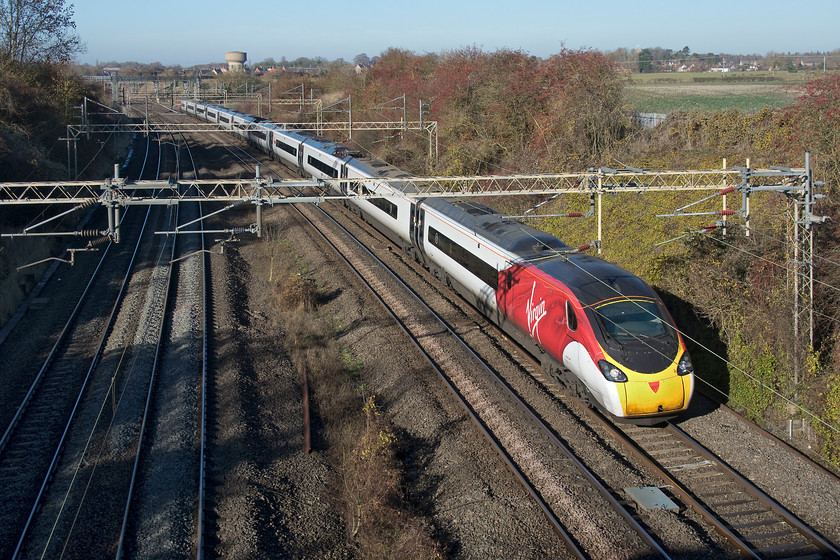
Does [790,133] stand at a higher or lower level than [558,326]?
higher

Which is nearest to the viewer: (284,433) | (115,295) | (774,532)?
(774,532)

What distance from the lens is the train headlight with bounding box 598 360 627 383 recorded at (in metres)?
10.6

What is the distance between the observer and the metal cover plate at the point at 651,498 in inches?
365

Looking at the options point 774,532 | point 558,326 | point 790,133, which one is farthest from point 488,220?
point 790,133

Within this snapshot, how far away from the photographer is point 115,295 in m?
19.3

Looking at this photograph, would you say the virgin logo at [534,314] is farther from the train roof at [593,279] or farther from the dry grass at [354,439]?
the dry grass at [354,439]

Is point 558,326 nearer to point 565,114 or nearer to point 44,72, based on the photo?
point 565,114

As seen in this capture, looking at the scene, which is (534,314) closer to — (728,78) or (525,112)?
(525,112)

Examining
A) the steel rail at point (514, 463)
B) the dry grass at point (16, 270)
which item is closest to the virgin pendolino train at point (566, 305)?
the steel rail at point (514, 463)

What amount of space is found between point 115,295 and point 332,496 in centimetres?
1223

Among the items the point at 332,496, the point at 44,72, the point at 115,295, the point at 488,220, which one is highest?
the point at 44,72

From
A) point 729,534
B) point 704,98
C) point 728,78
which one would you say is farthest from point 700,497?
point 728,78

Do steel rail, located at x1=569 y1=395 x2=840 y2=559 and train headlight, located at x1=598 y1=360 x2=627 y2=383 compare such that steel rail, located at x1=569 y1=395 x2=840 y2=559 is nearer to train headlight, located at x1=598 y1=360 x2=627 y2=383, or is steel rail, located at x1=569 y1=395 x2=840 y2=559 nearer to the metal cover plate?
the metal cover plate

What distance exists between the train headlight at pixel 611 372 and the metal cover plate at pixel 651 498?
1.71 m
